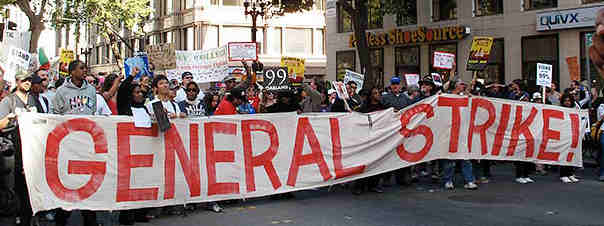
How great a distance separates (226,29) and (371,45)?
63.9 ft

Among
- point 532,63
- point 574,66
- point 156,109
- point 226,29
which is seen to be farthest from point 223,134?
point 226,29

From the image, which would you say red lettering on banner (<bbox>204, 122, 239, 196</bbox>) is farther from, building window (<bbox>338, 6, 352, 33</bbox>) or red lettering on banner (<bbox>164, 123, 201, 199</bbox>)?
building window (<bbox>338, 6, 352, 33</bbox>)

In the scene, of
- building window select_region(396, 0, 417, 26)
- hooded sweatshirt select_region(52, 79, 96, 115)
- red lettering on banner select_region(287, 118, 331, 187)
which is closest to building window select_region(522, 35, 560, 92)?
building window select_region(396, 0, 417, 26)

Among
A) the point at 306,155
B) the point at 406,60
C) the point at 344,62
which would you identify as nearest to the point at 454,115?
the point at 306,155

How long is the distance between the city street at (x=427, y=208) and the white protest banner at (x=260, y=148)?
36 cm

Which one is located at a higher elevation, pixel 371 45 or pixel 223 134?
pixel 371 45

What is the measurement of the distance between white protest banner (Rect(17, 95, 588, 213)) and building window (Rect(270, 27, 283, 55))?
1502 inches

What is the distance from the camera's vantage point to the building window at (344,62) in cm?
3181

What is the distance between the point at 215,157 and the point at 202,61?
892 cm

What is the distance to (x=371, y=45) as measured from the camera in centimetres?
3055

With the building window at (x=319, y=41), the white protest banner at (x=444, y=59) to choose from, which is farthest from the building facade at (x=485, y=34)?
the building window at (x=319, y=41)

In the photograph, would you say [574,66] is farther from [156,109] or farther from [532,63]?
[156,109]

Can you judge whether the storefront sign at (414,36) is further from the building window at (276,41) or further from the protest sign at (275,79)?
the building window at (276,41)

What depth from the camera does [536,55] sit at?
2356 cm
